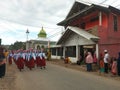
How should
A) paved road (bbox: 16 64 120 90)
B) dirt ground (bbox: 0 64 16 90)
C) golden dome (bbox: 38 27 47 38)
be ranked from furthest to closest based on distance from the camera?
1. golden dome (bbox: 38 27 47 38)
2. dirt ground (bbox: 0 64 16 90)
3. paved road (bbox: 16 64 120 90)

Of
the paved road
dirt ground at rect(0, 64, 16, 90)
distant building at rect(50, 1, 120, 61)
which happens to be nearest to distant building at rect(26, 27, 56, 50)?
distant building at rect(50, 1, 120, 61)

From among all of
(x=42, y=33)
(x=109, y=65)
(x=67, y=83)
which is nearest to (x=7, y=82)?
(x=67, y=83)

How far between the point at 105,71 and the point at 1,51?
26.0 ft

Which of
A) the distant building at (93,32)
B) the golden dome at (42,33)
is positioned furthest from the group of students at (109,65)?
the golden dome at (42,33)

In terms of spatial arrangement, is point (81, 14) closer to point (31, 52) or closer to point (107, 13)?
point (107, 13)

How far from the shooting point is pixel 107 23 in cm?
2616

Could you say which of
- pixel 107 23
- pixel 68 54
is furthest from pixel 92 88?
pixel 68 54

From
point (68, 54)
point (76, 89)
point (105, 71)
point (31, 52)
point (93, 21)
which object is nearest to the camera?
point (76, 89)

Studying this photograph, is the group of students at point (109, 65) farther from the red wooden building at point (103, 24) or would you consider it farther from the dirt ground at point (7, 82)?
the dirt ground at point (7, 82)

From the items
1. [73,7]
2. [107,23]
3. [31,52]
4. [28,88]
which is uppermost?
[73,7]

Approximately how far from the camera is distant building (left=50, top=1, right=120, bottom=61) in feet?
79.3

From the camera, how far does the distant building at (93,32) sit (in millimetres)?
24172

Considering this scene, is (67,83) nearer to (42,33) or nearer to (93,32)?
(93,32)

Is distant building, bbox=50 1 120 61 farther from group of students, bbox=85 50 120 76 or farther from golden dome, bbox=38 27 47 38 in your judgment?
golden dome, bbox=38 27 47 38
